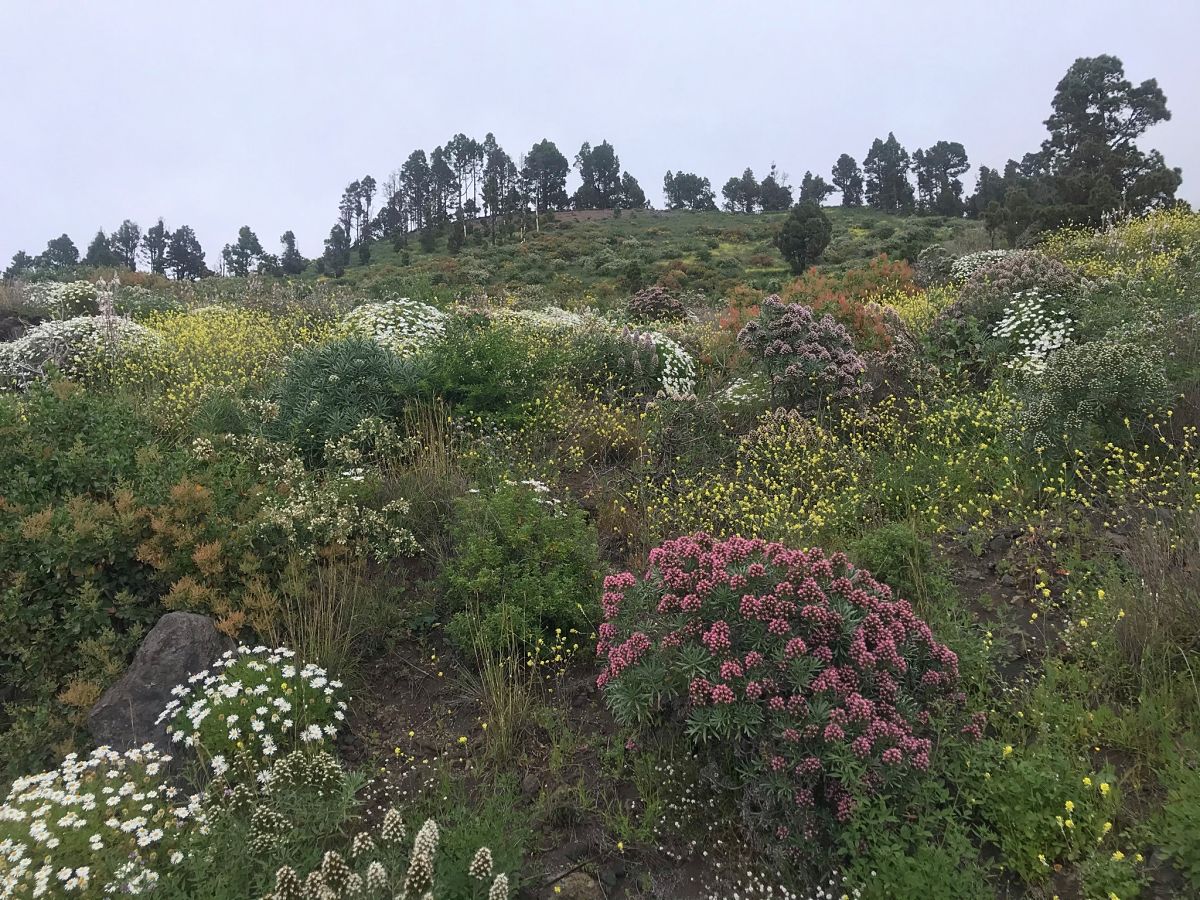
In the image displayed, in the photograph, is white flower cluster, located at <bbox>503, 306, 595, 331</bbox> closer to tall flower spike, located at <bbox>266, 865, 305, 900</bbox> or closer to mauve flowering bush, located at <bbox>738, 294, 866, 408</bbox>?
mauve flowering bush, located at <bbox>738, 294, 866, 408</bbox>

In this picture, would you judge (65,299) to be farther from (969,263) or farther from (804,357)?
(969,263)

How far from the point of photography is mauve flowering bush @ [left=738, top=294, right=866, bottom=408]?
6.92 m

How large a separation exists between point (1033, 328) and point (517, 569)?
6.63 m

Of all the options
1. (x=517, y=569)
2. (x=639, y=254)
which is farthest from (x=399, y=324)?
(x=639, y=254)

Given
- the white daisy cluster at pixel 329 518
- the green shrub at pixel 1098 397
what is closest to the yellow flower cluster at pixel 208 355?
the white daisy cluster at pixel 329 518

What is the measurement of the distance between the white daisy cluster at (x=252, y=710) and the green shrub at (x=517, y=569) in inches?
33.5

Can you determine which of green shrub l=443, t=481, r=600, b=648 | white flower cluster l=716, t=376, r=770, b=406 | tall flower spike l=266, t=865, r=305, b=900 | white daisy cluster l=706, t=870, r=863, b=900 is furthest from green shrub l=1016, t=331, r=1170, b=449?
tall flower spike l=266, t=865, r=305, b=900

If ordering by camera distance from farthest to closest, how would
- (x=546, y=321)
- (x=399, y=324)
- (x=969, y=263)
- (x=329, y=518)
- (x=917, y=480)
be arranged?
1. (x=969, y=263)
2. (x=546, y=321)
3. (x=399, y=324)
4. (x=917, y=480)
5. (x=329, y=518)

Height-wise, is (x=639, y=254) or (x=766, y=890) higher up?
(x=639, y=254)

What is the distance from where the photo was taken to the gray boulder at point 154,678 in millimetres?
3463

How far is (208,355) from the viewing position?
344 inches

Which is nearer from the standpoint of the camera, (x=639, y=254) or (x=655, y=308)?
(x=655, y=308)

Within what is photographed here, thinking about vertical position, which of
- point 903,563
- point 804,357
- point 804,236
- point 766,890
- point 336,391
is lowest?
point 766,890

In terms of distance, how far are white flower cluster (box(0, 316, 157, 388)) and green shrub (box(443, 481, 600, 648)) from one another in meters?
6.50
